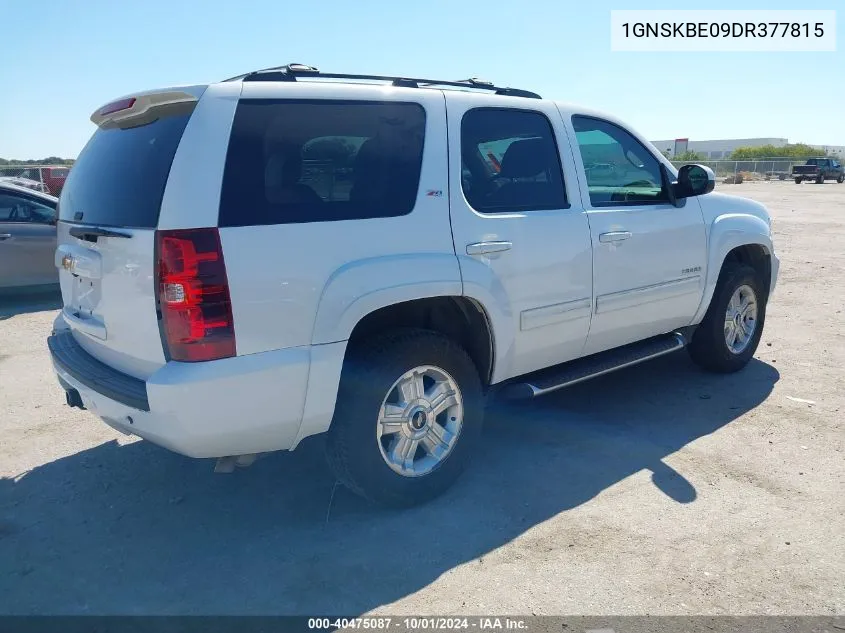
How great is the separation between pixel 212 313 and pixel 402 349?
929mm

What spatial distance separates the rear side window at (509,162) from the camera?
3592mm

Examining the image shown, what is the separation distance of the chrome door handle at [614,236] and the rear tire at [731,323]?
1.40m

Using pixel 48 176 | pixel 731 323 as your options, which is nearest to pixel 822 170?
pixel 48 176

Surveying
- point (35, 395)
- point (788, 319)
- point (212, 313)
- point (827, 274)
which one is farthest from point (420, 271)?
point (827, 274)

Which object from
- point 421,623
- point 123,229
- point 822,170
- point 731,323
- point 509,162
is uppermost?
point 509,162

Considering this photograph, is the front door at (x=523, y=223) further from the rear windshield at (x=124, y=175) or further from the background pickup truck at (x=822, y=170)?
the background pickup truck at (x=822, y=170)

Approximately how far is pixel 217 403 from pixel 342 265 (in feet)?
2.54

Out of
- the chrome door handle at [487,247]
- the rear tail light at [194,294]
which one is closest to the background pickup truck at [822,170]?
the chrome door handle at [487,247]

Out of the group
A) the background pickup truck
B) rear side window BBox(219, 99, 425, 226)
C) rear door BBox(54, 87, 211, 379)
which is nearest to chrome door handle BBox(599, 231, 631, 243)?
rear side window BBox(219, 99, 425, 226)

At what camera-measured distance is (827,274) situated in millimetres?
10016

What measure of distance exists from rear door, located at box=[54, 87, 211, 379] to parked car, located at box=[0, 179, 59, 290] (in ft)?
18.0

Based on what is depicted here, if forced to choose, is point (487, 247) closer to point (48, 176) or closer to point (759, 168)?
point (48, 176)

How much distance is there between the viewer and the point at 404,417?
3.36 metres

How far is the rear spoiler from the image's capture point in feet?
9.43
